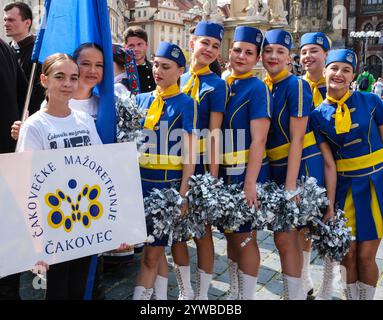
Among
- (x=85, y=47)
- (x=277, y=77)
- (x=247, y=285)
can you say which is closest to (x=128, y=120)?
(x=85, y=47)

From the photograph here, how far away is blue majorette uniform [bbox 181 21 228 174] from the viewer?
3.63 m

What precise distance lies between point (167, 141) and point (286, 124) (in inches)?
39.3

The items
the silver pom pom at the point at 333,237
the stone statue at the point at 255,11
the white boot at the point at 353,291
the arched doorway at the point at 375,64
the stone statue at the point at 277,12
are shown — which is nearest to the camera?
the silver pom pom at the point at 333,237

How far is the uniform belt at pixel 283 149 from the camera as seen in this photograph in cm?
379

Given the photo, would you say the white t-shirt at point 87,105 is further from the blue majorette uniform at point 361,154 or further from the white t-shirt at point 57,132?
the blue majorette uniform at point 361,154

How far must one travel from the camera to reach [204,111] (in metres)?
3.71

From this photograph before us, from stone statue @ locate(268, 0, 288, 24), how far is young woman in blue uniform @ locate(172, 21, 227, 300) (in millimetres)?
14037

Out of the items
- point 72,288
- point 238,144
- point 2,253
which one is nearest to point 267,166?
point 238,144

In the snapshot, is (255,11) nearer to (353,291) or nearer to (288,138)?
(288,138)

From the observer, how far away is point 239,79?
3785 mm

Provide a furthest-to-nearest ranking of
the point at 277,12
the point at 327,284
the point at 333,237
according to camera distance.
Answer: the point at 277,12, the point at 327,284, the point at 333,237

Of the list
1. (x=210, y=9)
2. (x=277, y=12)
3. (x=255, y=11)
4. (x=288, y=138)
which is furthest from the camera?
(x=210, y=9)

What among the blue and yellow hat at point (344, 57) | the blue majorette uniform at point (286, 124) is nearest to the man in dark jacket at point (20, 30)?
the blue majorette uniform at point (286, 124)

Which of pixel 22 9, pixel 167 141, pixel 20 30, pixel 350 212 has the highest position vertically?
pixel 22 9
